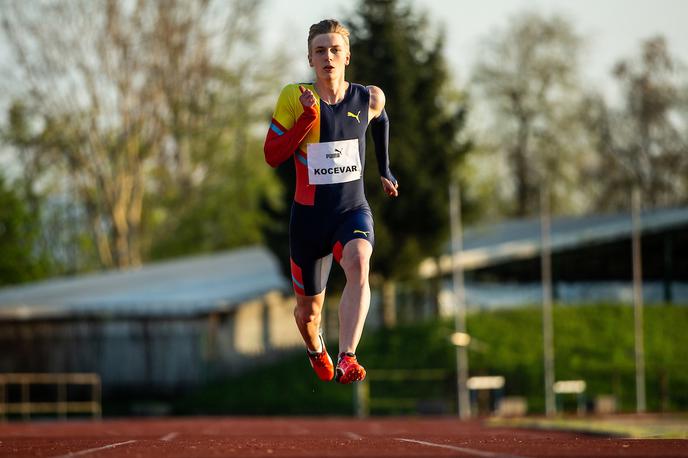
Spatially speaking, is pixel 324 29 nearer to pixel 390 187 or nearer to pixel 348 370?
pixel 390 187

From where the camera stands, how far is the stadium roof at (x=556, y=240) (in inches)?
1896

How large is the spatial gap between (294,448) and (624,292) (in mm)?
42542

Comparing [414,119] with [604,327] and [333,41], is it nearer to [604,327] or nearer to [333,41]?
[604,327]

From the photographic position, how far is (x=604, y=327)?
150 ft

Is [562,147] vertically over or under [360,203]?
over

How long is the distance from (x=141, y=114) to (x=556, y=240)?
17297 mm

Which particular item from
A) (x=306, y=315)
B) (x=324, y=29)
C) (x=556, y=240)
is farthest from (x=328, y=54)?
(x=556, y=240)

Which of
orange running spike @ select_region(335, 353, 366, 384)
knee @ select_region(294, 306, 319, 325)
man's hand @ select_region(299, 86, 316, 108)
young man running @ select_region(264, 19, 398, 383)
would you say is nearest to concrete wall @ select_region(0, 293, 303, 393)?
knee @ select_region(294, 306, 319, 325)

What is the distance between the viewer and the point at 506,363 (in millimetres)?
41812

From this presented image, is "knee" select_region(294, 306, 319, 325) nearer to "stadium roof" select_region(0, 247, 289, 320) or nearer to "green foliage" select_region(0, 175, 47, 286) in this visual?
"stadium roof" select_region(0, 247, 289, 320)

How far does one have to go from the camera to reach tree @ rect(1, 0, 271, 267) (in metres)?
51.5

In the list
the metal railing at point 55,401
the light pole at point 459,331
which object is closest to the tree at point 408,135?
the light pole at point 459,331

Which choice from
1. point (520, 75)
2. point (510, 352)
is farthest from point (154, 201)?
point (510, 352)

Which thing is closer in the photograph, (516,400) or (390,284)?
(516,400)
